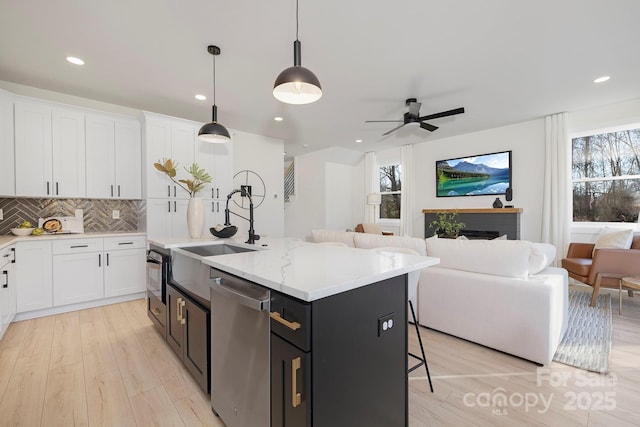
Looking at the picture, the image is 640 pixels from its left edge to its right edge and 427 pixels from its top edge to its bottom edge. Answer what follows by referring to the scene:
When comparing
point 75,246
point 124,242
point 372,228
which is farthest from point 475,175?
point 75,246

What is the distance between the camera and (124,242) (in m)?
3.54

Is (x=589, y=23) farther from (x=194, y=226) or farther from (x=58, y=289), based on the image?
(x=58, y=289)

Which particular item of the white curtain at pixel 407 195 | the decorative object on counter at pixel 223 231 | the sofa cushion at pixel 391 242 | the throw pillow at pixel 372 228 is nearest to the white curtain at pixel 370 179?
the throw pillow at pixel 372 228

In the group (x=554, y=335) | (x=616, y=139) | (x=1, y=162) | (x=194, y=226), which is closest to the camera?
(x=554, y=335)

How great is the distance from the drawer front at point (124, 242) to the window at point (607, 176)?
6715 mm

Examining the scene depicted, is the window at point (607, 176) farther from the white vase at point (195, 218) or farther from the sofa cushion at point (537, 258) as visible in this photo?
the white vase at point (195, 218)

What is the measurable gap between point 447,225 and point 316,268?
446 centimetres

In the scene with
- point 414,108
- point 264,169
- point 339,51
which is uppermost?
point 339,51

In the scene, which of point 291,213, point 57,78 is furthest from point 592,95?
point 57,78

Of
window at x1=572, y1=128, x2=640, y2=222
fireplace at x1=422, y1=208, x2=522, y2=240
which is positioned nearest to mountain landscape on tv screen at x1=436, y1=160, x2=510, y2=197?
fireplace at x1=422, y1=208, x2=522, y2=240

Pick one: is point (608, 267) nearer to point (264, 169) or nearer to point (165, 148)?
point (264, 169)

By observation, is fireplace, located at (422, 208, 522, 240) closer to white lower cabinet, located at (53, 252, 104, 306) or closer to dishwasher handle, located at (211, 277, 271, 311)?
dishwasher handle, located at (211, 277, 271, 311)

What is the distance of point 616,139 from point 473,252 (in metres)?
4.02

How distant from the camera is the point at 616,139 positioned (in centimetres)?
421
